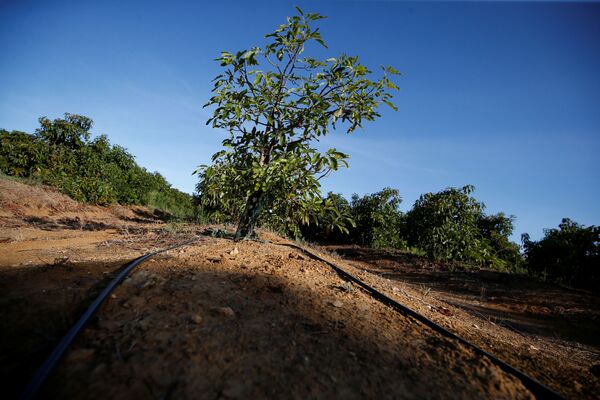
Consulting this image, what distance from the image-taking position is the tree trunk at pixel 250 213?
4.99 m

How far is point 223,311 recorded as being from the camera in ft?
7.88

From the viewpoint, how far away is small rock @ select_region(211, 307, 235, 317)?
2.38 metres

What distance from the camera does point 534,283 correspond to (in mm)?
8828

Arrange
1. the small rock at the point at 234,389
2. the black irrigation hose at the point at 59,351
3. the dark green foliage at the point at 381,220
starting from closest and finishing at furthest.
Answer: the black irrigation hose at the point at 59,351 < the small rock at the point at 234,389 < the dark green foliage at the point at 381,220

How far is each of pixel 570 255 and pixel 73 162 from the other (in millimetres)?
24787

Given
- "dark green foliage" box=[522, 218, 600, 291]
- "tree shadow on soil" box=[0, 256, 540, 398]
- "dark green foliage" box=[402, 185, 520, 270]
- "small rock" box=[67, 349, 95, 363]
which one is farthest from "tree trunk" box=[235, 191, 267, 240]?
"dark green foliage" box=[522, 218, 600, 291]

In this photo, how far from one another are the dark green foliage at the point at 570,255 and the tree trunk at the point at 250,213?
11653 millimetres

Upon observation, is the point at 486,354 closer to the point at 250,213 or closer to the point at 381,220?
the point at 250,213

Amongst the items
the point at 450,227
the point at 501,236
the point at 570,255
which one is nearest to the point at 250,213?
the point at 450,227

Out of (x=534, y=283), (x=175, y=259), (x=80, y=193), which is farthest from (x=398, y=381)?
(x=80, y=193)

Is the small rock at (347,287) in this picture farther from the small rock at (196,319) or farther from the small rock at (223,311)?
the small rock at (196,319)

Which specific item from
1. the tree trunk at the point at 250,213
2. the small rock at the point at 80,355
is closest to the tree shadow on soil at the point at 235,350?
the small rock at the point at 80,355

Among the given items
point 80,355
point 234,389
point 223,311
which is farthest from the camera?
point 223,311

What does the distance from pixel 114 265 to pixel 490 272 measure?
11548mm
